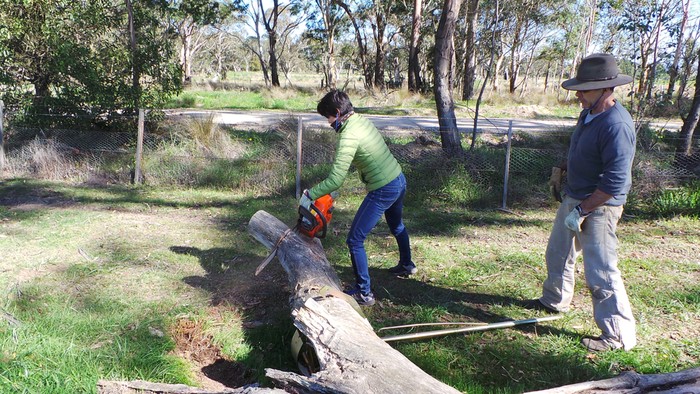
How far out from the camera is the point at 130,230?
6.54 m

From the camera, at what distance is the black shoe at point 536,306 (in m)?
4.59

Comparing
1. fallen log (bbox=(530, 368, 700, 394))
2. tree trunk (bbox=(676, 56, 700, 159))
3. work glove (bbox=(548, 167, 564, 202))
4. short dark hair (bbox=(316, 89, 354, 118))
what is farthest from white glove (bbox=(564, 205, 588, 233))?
tree trunk (bbox=(676, 56, 700, 159))

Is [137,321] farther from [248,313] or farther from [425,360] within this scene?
[425,360]

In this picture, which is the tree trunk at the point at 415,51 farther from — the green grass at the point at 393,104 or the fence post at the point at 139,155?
the fence post at the point at 139,155

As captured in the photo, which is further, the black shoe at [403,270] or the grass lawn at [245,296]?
the black shoe at [403,270]

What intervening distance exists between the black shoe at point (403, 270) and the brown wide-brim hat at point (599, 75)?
2396 millimetres

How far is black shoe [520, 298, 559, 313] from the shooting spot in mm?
4586

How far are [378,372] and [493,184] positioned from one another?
244 inches

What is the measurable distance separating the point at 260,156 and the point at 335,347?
6.58 meters

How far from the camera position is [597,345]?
12.8 feet

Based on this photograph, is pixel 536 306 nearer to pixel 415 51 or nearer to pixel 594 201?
pixel 594 201

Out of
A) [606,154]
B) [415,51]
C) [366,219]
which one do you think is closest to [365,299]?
[366,219]

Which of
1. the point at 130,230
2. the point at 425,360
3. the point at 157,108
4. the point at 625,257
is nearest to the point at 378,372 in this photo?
the point at 425,360

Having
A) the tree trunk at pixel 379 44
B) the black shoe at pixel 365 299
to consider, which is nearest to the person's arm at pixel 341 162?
the black shoe at pixel 365 299
